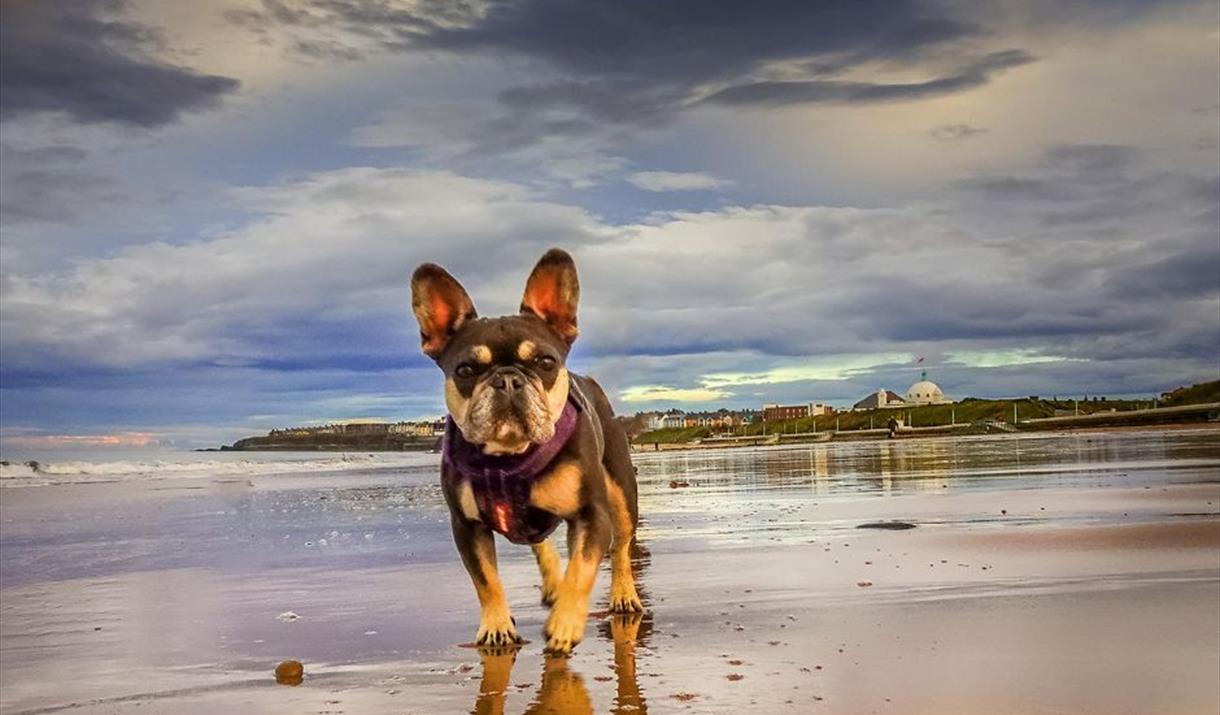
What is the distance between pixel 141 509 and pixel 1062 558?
18.7 meters

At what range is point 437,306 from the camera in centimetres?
509

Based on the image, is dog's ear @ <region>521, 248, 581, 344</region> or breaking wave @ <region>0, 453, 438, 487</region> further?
breaking wave @ <region>0, 453, 438, 487</region>

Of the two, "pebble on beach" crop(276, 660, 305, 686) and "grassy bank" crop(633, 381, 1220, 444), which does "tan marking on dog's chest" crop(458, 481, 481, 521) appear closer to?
"pebble on beach" crop(276, 660, 305, 686)

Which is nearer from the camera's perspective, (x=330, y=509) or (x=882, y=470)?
(x=330, y=509)

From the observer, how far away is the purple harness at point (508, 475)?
Answer: 5230 millimetres

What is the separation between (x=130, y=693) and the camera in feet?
21.6

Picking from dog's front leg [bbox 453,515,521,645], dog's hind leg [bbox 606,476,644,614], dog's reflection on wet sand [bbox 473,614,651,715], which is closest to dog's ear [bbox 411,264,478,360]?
dog's front leg [bbox 453,515,521,645]

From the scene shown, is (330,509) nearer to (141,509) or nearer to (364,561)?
(141,509)

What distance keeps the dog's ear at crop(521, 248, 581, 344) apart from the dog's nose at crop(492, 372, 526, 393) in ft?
1.75

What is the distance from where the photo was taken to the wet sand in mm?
5934

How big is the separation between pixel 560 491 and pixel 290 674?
85.9 inches

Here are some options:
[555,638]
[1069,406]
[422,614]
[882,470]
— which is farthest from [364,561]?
[1069,406]

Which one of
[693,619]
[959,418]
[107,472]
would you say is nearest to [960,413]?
[959,418]

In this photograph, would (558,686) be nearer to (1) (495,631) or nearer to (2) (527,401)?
(1) (495,631)
